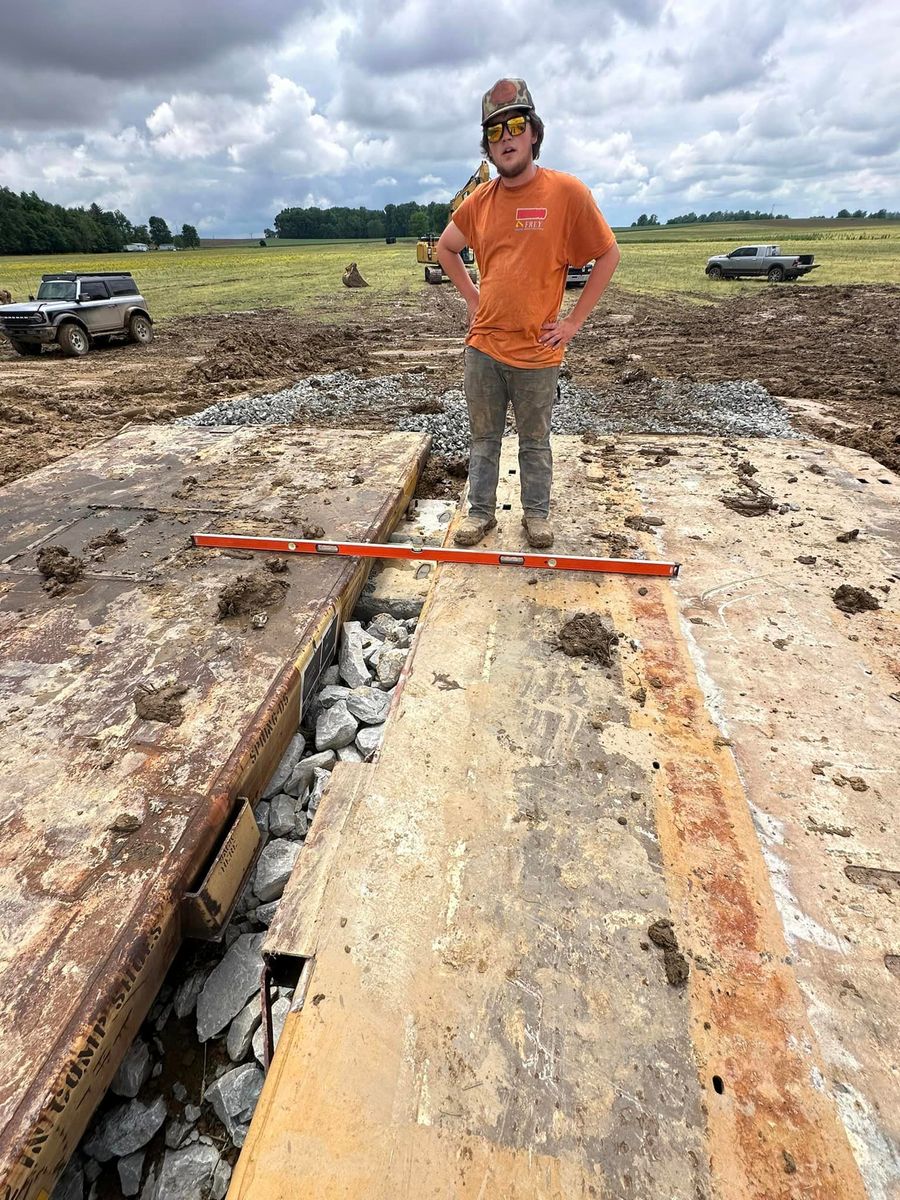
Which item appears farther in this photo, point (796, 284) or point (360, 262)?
point (360, 262)

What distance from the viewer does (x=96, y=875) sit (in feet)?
5.29

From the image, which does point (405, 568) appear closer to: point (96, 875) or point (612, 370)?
point (96, 875)

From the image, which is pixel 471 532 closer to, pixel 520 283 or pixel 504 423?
pixel 504 423

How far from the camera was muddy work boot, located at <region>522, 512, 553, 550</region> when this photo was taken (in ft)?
10.5

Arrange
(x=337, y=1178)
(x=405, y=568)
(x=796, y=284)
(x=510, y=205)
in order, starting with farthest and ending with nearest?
(x=796, y=284), (x=405, y=568), (x=510, y=205), (x=337, y=1178)

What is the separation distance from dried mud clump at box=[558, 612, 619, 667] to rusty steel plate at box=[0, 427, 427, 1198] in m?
1.08

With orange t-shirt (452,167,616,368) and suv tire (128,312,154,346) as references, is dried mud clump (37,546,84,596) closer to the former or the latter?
orange t-shirt (452,167,616,368)

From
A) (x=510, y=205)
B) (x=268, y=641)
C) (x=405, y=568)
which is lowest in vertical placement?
(x=405, y=568)

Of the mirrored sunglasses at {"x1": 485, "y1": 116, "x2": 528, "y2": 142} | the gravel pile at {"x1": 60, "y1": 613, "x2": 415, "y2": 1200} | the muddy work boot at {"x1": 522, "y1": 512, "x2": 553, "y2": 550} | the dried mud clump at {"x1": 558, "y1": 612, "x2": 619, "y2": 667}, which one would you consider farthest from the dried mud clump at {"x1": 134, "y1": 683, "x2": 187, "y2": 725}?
the mirrored sunglasses at {"x1": 485, "y1": 116, "x2": 528, "y2": 142}

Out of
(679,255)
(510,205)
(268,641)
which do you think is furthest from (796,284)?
(268,641)

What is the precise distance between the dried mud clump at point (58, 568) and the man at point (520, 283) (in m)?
1.96

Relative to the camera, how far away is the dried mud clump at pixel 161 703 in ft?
6.90

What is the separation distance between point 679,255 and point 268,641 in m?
40.5

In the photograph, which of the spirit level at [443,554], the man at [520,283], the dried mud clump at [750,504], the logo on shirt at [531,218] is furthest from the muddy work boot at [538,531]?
the logo on shirt at [531,218]
